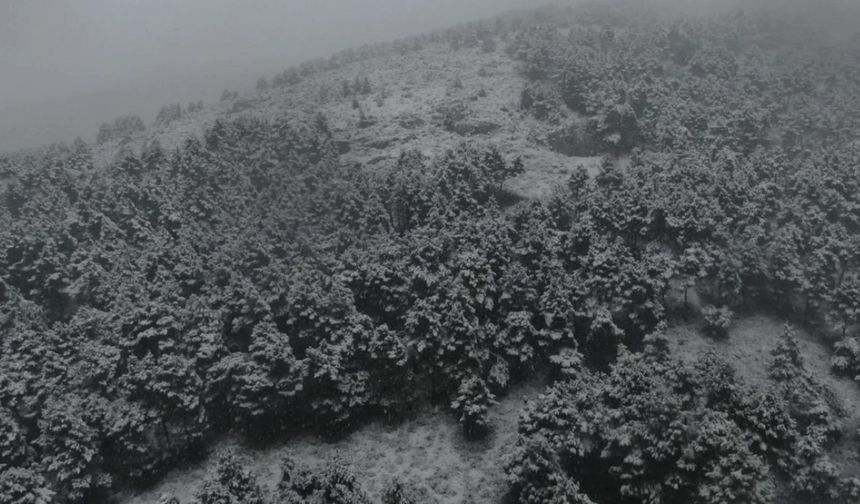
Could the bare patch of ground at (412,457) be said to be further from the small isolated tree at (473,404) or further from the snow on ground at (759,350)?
the snow on ground at (759,350)

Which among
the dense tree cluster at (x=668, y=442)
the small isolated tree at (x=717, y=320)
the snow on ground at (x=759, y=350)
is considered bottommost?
the snow on ground at (x=759, y=350)

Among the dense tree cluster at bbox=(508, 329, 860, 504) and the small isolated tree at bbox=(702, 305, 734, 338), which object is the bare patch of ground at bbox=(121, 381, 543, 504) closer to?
the dense tree cluster at bbox=(508, 329, 860, 504)

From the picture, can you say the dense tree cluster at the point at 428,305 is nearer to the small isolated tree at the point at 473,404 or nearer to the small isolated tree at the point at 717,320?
the small isolated tree at the point at 473,404

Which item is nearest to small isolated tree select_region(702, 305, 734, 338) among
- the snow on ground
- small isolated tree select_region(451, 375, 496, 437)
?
the snow on ground

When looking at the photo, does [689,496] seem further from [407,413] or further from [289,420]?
[289,420]

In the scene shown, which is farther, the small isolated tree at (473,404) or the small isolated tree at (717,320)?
the small isolated tree at (717,320)

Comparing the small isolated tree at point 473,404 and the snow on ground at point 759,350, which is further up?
the small isolated tree at point 473,404

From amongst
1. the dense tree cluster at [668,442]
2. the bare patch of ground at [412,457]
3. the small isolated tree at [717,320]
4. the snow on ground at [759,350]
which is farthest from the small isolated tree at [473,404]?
the small isolated tree at [717,320]

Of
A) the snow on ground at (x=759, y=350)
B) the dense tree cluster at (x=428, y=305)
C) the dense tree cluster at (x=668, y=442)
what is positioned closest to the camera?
the dense tree cluster at (x=668, y=442)

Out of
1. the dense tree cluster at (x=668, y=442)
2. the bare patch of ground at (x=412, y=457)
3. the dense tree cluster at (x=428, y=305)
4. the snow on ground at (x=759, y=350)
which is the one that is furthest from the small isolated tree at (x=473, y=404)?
the snow on ground at (x=759, y=350)

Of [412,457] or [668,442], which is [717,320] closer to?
[668,442]

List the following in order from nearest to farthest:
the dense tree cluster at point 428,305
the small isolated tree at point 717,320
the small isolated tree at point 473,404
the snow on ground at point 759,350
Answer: the dense tree cluster at point 428,305, the small isolated tree at point 473,404, the snow on ground at point 759,350, the small isolated tree at point 717,320
